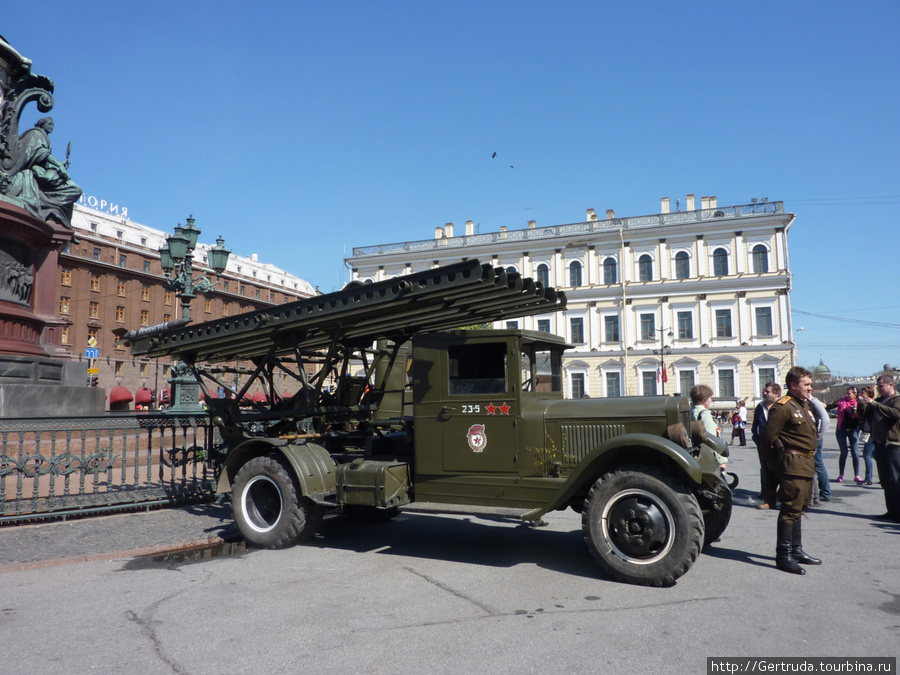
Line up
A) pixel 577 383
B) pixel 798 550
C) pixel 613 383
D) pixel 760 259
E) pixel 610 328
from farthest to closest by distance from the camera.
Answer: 1. pixel 577 383
2. pixel 610 328
3. pixel 613 383
4. pixel 760 259
5. pixel 798 550

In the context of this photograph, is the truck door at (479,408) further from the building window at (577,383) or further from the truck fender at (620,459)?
the building window at (577,383)

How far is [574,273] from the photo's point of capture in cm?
5088

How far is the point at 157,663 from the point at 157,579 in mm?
2036

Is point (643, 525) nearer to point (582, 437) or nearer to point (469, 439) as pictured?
point (582, 437)

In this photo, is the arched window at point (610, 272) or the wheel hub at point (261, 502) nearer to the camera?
the wheel hub at point (261, 502)

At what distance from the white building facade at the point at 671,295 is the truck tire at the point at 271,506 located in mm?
40155

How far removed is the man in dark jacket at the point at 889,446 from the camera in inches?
305

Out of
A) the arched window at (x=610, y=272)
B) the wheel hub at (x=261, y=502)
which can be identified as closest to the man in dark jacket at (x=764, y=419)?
the wheel hub at (x=261, y=502)

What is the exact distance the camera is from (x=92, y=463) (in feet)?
26.8

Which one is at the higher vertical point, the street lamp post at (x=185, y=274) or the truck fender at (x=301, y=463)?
the street lamp post at (x=185, y=274)

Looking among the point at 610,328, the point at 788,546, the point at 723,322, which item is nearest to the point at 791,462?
the point at 788,546

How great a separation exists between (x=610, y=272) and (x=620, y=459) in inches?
1811

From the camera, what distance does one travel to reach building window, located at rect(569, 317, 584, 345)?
1978 inches

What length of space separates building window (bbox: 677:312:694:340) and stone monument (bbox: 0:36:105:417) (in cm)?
4186
